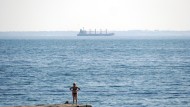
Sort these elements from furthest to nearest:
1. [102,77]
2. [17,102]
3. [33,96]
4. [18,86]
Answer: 1. [102,77]
2. [18,86]
3. [33,96]
4. [17,102]

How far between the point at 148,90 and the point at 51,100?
516 inches

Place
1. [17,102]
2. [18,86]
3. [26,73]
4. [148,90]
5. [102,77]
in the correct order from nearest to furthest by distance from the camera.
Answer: [17,102] → [148,90] → [18,86] → [102,77] → [26,73]

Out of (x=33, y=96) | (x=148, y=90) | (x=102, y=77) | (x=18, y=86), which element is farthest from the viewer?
(x=102, y=77)

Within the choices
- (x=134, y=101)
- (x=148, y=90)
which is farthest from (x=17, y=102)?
(x=148, y=90)

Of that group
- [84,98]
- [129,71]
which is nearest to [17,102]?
[84,98]

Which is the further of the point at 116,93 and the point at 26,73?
the point at 26,73

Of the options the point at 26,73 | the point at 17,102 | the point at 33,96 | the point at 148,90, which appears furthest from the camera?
the point at 26,73

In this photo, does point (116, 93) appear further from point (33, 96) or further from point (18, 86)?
point (18, 86)

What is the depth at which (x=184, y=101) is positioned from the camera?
171 feet

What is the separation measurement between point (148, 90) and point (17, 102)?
16.2 metres

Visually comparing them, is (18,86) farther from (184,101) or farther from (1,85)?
(184,101)

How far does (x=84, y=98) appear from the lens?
2125 inches

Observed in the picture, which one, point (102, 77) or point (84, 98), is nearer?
point (84, 98)

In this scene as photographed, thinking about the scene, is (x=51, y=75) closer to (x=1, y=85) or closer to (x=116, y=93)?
(x=1, y=85)
